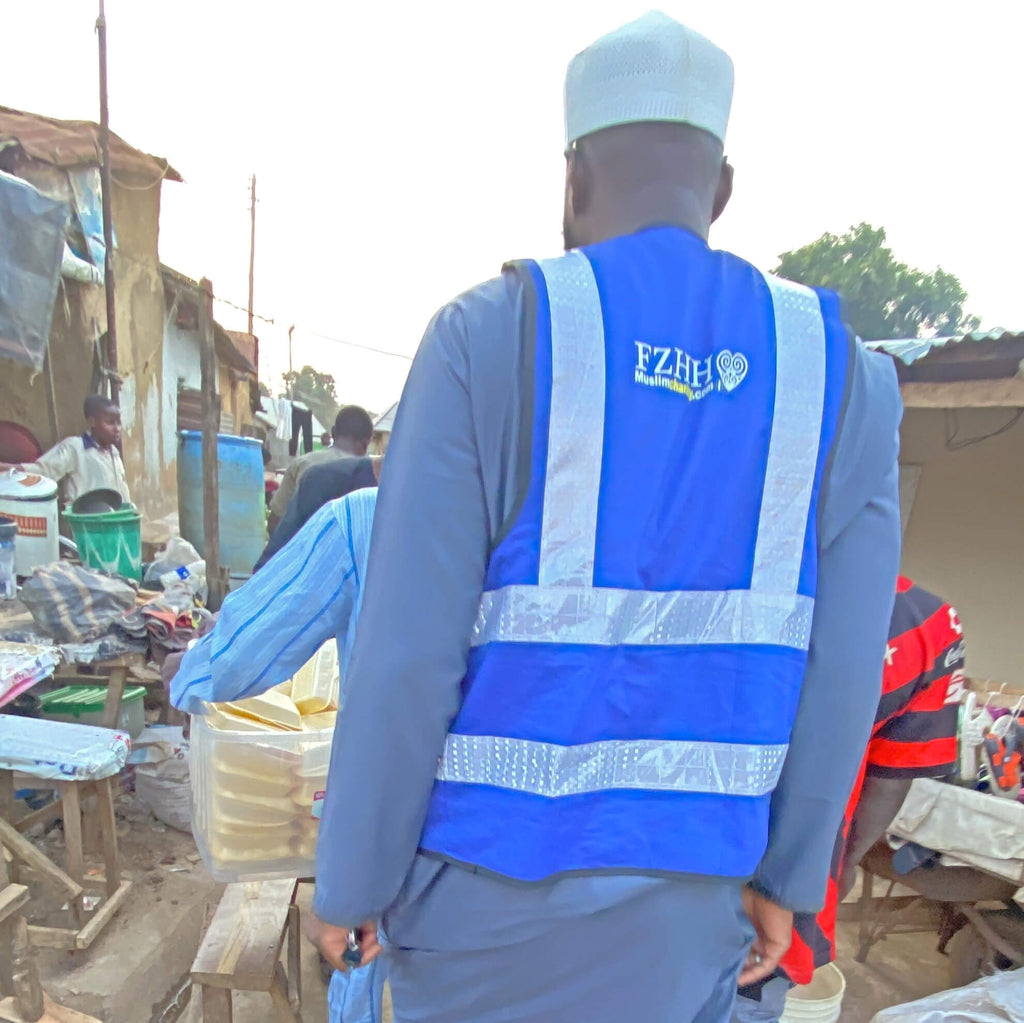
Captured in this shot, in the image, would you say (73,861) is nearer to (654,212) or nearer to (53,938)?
(53,938)

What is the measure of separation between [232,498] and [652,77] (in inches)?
266

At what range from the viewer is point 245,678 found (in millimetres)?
1251

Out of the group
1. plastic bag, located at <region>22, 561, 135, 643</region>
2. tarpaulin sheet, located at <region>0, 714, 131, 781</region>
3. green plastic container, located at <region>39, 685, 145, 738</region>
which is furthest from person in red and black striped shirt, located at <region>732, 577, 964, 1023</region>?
green plastic container, located at <region>39, 685, 145, 738</region>

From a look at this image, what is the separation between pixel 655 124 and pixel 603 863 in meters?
0.88

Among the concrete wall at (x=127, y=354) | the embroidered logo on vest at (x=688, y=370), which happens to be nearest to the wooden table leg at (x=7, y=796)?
the embroidered logo on vest at (x=688, y=370)

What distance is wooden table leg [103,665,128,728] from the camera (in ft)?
10.5

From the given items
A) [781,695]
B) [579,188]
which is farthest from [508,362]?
[781,695]

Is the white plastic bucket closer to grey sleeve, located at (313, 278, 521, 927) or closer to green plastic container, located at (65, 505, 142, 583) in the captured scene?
grey sleeve, located at (313, 278, 521, 927)

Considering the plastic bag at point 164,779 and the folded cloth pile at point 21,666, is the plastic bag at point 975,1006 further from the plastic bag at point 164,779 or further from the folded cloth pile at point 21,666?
the folded cloth pile at point 21,666

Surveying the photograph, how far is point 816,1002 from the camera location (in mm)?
2316

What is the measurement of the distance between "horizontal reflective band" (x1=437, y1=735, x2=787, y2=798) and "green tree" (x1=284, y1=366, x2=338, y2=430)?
40841mm

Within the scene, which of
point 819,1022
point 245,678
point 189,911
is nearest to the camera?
point 245,678

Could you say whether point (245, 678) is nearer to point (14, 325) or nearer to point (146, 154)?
point (14, 325)

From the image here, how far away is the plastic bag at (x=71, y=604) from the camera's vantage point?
311 cm
